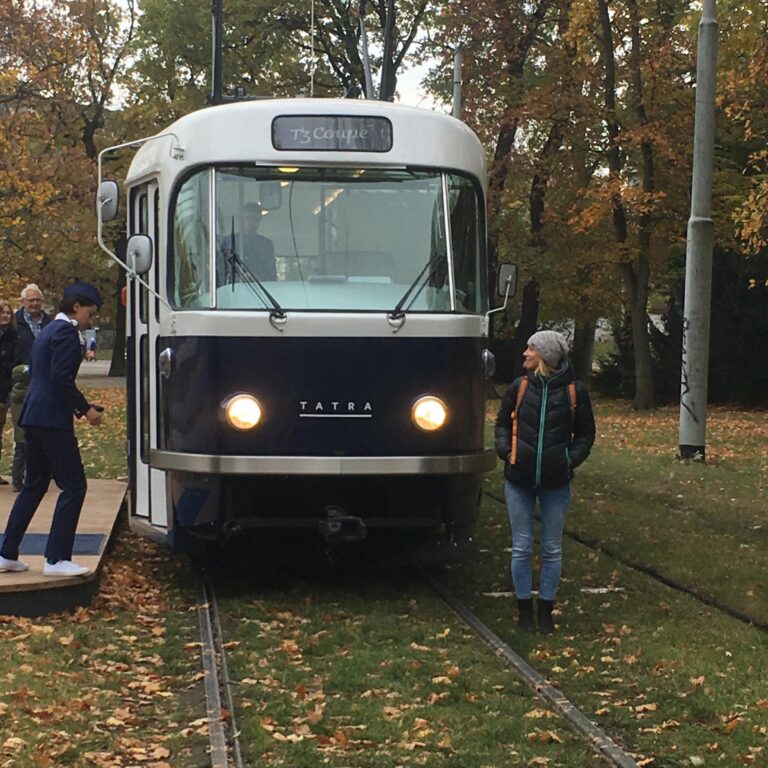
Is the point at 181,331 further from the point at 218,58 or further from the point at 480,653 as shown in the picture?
the point at 218,58

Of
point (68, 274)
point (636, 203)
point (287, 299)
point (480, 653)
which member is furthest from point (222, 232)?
point (68, 274)

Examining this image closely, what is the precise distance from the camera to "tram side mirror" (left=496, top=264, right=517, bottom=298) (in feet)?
32.8

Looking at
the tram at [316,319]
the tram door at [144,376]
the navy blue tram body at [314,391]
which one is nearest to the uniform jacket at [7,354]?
the tram door at [144,376]

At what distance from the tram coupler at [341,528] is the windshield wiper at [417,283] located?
1321 mm

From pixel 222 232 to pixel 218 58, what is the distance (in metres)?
12.0

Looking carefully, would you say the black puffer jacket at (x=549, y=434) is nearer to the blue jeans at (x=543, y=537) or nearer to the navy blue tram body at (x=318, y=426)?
the blue jeans at (x=543, y=537)

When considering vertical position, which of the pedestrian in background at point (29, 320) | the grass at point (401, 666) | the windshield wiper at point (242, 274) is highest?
the windshield wiper at point (242, 274)

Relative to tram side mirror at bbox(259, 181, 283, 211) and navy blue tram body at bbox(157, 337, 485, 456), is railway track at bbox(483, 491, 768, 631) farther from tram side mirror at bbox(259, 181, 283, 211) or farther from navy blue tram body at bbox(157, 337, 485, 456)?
tram side mirror at bbox(259, 181, 283, 211)

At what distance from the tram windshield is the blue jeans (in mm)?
1435

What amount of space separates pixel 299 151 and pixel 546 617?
3.43 meters

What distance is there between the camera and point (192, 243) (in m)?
9.24

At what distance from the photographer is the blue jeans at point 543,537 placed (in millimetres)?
8492

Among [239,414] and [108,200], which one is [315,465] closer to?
[239,414]

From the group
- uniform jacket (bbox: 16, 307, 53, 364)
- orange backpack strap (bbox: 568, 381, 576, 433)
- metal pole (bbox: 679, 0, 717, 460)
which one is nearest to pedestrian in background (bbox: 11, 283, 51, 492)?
uniform jacket (bbox: 16, 307, 53, 364)
